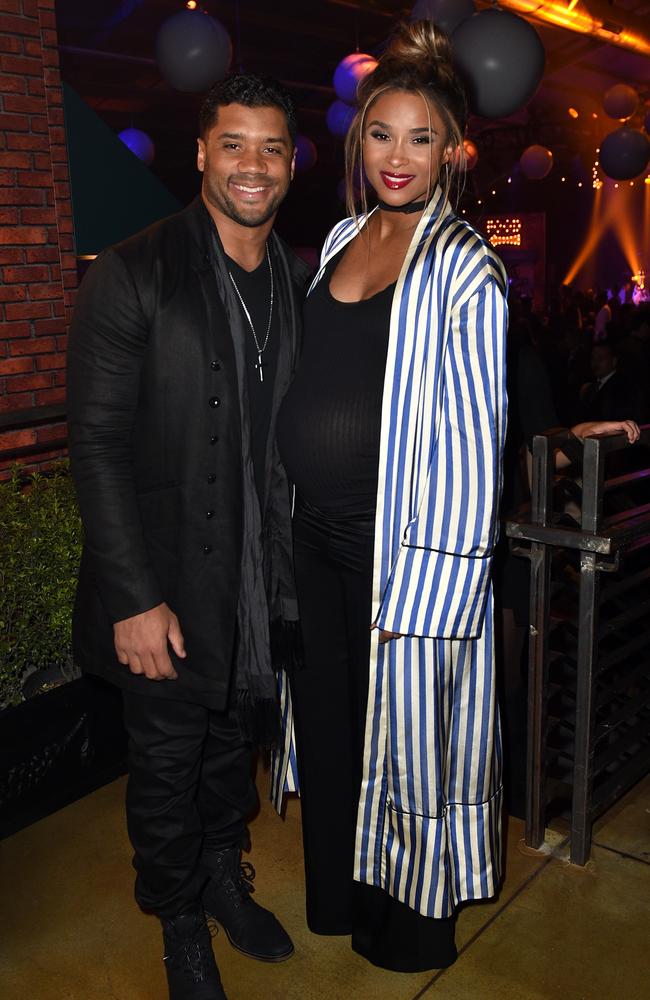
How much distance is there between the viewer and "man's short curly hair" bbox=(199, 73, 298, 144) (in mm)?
1947

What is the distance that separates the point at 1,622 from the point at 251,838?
1.08 metres

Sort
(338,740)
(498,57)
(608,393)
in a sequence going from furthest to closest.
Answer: (608,393) → (498,57) → (338,740)

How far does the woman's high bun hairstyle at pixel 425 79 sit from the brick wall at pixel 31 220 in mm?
2900

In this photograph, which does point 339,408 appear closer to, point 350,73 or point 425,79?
point 425,79

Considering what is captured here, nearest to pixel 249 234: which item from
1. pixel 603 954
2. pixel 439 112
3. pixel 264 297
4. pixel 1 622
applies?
A: pixel 264 297

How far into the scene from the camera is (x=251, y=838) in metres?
2.75

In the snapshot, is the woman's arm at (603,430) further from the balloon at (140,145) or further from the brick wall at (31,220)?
the balloon at (140,145)

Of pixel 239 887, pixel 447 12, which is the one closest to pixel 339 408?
pixel 239 887

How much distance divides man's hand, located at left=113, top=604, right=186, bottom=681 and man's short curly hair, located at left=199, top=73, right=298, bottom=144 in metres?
1.07

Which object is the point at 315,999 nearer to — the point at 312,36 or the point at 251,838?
the point at 251,838

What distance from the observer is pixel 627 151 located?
10570 mm

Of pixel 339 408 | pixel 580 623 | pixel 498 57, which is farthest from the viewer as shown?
pixel 498 57

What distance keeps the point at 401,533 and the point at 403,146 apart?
0.83 m

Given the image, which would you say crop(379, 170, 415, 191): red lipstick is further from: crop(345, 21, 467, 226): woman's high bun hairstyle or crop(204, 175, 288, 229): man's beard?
crop(204, 175, 288, 229): man's beard
